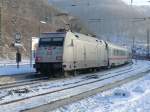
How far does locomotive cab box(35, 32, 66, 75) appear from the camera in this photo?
33.8m

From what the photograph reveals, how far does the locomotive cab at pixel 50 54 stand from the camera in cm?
3375

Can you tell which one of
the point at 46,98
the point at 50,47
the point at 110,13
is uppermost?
the point at 110,13

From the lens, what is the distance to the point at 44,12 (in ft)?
432

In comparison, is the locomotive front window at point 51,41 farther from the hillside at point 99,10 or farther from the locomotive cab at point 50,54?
the hillside at point 99,10

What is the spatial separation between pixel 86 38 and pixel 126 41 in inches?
4658

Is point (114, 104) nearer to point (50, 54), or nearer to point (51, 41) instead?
point (50, 54)

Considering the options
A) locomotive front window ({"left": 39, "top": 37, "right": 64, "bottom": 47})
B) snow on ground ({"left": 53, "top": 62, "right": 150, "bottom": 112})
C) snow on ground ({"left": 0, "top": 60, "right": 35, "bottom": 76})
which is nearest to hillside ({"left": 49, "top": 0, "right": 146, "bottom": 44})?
snow on ground ({"left": 0, "top": 60, "right": 35, "bottom": 76})

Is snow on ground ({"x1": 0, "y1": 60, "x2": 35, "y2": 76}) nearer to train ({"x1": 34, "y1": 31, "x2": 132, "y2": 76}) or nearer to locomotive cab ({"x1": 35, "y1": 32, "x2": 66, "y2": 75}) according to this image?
locomotive cab ({"x1": 35, "y1": 32, "x2": 66, "y2": 75})

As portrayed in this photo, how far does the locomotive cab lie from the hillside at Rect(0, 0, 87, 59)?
20.2 meters

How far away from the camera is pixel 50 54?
34.2 metres

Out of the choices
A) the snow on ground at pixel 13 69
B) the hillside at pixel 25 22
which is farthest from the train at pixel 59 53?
the hillside at pixel 25 22

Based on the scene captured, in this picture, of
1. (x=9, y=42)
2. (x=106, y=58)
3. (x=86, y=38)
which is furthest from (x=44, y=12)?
(x=86, y=38)

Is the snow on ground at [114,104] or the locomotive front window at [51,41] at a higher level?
the locomotive front window at [51,41]

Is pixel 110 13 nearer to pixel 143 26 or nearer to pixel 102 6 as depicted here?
pixel 102 6
